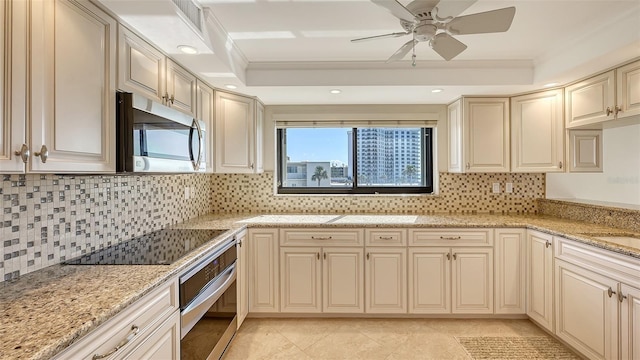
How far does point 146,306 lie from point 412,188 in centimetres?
289

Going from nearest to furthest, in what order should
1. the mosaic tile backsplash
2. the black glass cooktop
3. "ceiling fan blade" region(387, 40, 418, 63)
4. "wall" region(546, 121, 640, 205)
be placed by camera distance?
the black glass cooktop < "ceiling fan blade" region(387, 40, 418, 63) < "wall" region(546, 121, 640, 205) < the mosaic tile backsplash

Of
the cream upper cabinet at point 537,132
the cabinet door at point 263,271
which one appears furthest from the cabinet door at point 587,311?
the cabinet door at point 263,271

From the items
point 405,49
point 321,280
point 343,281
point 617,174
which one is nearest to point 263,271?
point 321,280

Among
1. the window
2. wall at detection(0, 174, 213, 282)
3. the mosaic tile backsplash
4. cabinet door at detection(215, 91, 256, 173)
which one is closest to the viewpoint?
wall at detection(0, 174, 213, 282)

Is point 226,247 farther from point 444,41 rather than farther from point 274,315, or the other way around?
point 444,41

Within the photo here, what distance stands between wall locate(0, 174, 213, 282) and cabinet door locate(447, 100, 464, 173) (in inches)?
107

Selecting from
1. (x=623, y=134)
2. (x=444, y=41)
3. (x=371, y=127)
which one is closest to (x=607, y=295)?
(x=623, y=134)

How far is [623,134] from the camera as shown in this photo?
8.52 feet

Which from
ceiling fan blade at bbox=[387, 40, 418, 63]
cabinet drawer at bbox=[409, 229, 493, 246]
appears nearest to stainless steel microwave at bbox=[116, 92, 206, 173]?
ceiling fan blade at bbox=[387, 40, 418, 63]

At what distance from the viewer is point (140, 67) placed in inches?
66.4

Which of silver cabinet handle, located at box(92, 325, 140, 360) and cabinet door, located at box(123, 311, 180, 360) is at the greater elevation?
silver cabinet handle, located at box(92, 325, 140, 360)

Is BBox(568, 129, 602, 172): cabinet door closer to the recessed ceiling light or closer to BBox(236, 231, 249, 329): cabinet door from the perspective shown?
BBox(236, 231, 249, 329): cabinet door

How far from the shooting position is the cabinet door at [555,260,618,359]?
1.86 metres

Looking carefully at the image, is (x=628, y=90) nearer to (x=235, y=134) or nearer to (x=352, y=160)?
(x=352, y=160)
